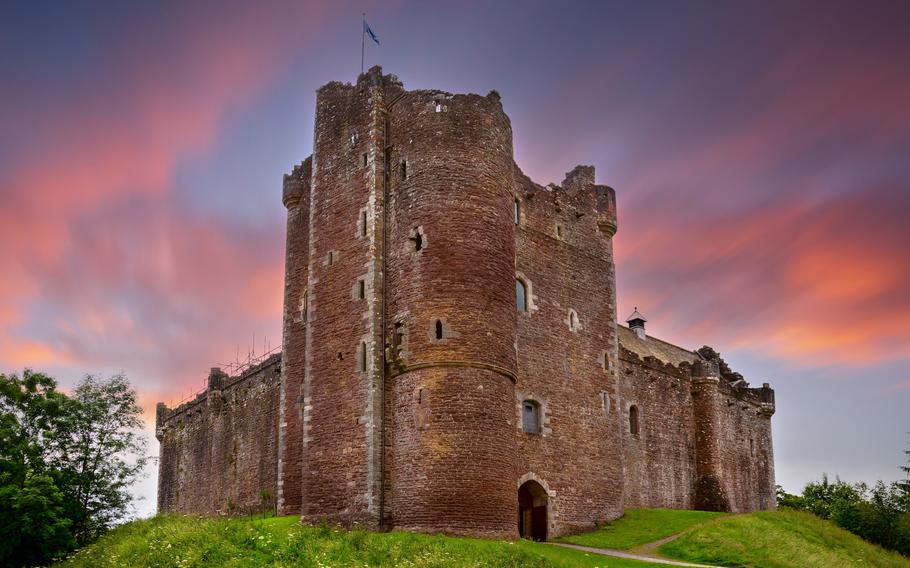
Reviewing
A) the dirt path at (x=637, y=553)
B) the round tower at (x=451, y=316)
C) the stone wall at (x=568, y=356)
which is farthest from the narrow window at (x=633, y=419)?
the round tower at (x=451, y=316)

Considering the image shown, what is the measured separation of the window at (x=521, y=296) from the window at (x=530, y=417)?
369 centimetres

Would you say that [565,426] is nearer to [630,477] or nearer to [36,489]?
[630,477]

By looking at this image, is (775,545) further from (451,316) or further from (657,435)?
(451,316)

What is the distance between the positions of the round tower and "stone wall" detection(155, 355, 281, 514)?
12717 millimetres

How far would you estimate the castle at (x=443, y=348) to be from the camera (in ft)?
97.6

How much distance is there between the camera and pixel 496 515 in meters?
29.1

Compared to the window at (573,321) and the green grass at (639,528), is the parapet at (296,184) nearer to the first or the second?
the window at (573,321)

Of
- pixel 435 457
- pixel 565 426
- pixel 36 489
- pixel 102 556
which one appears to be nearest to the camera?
pixel 435 457

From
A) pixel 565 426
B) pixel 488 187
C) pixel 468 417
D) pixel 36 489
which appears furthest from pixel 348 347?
pixel 36 489

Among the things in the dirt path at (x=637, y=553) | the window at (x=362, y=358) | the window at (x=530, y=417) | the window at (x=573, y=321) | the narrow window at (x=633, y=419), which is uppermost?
the window at (x=573, y=321)

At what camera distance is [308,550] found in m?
26.3

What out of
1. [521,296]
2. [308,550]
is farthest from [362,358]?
[521,296]

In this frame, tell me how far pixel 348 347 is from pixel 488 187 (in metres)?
7.41

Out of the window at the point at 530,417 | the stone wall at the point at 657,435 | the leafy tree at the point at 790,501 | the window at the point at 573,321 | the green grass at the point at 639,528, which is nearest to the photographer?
the green grass at the point at 639,528
